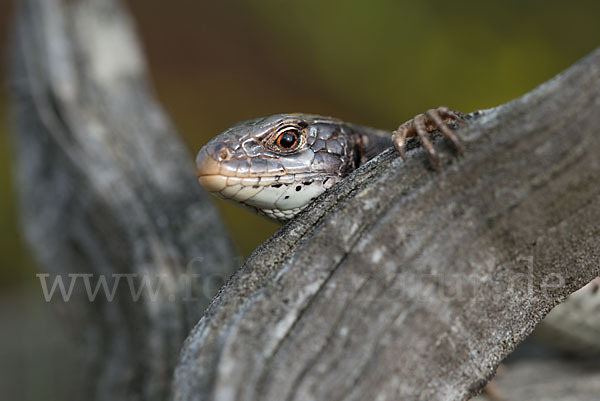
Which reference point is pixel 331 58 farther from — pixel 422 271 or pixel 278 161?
pixel 422 271

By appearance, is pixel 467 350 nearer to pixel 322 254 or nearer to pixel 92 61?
pixel 322 254

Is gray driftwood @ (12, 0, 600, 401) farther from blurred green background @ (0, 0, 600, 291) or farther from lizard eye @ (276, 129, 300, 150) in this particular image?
blurred green background @ (0, 0, 600, 291)

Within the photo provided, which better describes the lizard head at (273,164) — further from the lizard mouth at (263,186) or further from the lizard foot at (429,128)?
the lizard foot at (429,128)

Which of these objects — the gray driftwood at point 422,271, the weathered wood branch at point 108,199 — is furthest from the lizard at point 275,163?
the weathered wood branch at point 108,199

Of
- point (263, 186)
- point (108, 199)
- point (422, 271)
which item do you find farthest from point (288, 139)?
point (108, 199)

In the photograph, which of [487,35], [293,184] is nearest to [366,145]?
[293,184]
